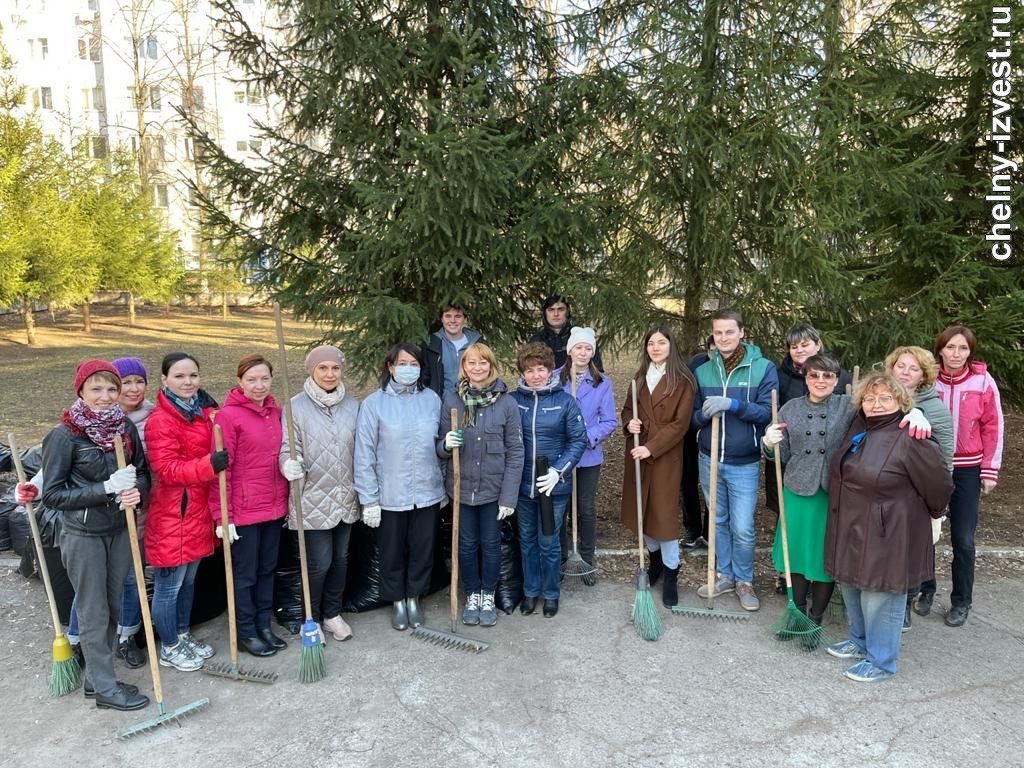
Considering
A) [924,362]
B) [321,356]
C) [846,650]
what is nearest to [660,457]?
[846,650]

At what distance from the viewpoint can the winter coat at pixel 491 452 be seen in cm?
482

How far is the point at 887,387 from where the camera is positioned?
4.11 m

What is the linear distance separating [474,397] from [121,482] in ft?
6.90

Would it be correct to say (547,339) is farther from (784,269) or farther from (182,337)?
(182,337)

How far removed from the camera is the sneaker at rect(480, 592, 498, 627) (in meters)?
4.98

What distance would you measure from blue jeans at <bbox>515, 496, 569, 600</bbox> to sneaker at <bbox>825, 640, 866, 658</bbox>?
1.81m

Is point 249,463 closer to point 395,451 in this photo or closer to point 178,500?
point 178,500

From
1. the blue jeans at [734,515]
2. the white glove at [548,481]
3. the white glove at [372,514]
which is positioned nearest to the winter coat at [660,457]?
the blue jeans at [734,515]

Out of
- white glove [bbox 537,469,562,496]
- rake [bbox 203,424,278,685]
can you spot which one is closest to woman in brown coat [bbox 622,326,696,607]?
white glove [bbox 537,469,562,496]

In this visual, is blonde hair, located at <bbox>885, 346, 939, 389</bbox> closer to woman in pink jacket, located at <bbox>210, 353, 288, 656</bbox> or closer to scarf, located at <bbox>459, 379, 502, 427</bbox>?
scarf, located at <bbox>459, 379, 502, 427</bbox>

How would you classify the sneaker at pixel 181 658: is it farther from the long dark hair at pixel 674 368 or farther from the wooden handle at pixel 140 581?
the long dark hair at pixel 674 368

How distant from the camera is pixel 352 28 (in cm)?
677

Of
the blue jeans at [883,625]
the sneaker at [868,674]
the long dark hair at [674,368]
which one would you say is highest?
the long dark hair at [674,368]

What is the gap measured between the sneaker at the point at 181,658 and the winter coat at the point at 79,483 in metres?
0.96
